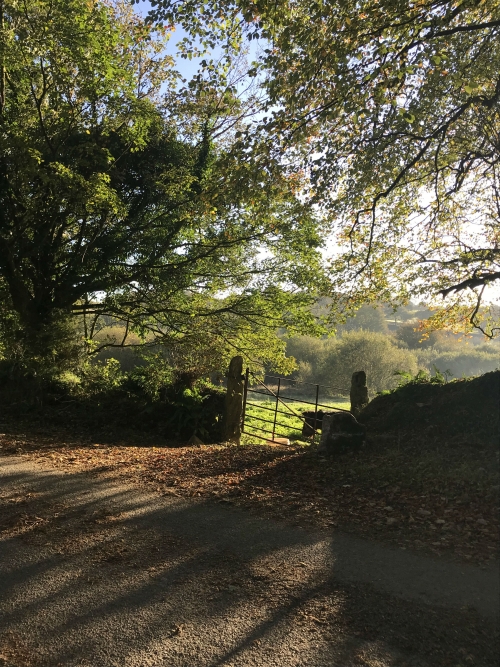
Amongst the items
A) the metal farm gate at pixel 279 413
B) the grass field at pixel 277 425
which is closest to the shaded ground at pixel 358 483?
the metal farm gate at pixel 279 413

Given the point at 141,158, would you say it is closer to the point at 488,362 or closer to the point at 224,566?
the point at 224,566

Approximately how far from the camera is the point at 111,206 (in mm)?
10789

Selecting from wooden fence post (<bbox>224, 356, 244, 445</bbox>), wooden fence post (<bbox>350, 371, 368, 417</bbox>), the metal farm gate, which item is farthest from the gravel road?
wooden fence post (<bbox>350, 371, 368, 417</bbox>)

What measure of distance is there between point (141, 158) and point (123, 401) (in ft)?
23.5

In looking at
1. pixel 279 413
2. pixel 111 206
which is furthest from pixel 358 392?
pixel 279 413

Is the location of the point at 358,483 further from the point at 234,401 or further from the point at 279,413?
the point at 279,413

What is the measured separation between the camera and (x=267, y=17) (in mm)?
6363

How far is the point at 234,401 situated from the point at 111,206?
18.4 feet

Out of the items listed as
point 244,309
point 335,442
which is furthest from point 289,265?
point 335,442

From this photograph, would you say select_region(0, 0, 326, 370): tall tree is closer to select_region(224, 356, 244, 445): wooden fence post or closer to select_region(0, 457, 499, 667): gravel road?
select_region(224, 356, 244, 445): wooden fence post

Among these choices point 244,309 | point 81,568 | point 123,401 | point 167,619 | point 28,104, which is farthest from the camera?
point 244,309

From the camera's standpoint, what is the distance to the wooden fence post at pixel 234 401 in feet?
37.4

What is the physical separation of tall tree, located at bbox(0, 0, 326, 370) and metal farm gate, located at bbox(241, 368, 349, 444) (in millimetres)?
2533

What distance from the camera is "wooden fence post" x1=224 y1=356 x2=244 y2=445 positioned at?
1141 cm
